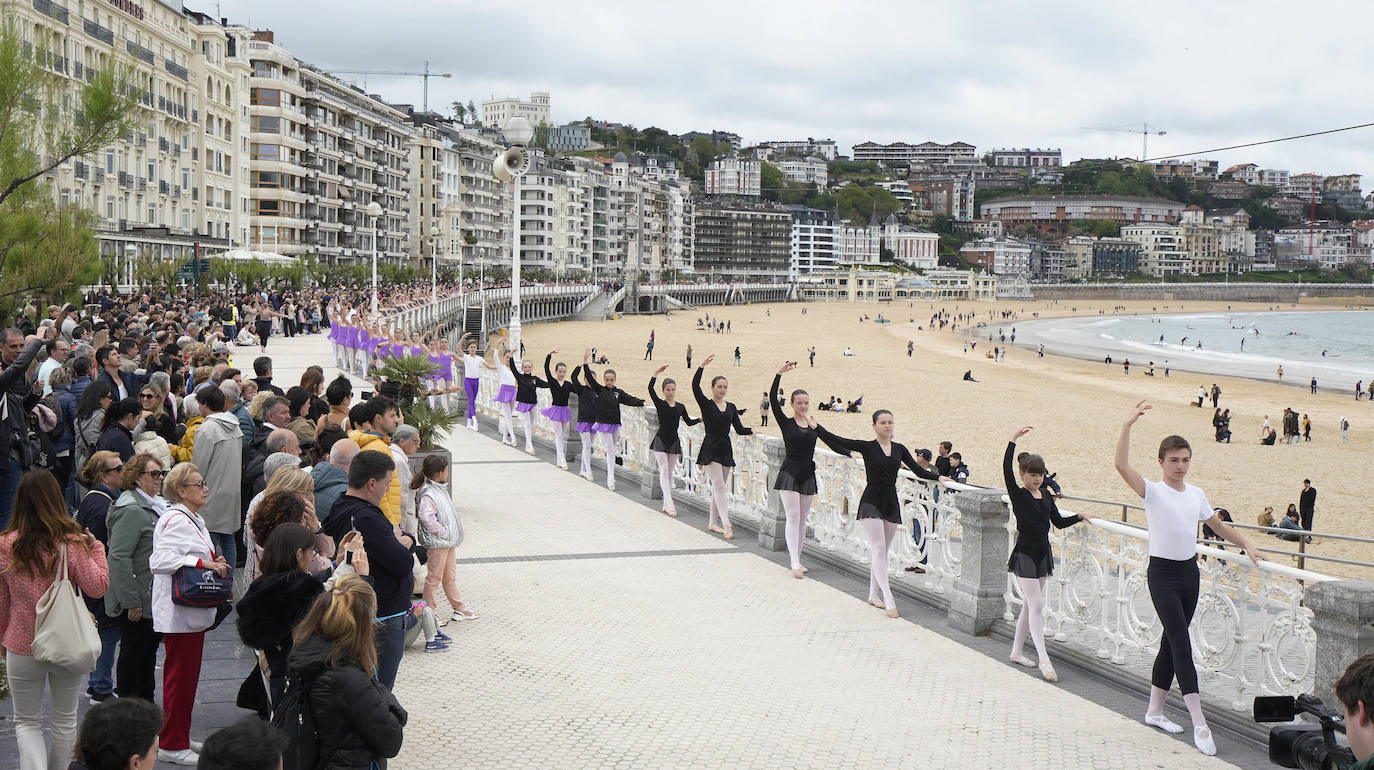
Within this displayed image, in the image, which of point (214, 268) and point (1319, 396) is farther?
point (1319, 396)

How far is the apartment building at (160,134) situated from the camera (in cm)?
4197

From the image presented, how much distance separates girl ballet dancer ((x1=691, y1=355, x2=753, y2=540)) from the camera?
492 inches

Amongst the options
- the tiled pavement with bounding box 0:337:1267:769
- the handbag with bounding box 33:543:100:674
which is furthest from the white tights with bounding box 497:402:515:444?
the handbag with bounding box 33:543:100:674

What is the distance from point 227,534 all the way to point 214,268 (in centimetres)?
4239

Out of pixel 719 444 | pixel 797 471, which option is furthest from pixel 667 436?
Result: pixel 797 471

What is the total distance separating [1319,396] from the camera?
54938 millimetres

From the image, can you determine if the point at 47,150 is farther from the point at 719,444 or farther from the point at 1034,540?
the point at 1034,540

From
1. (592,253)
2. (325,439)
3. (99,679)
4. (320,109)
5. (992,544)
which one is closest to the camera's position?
(99,679)

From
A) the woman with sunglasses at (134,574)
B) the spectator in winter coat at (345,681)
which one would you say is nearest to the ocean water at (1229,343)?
the woman with sunglasses at (134,574)

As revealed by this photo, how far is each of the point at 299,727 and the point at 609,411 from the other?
1117 centimetres

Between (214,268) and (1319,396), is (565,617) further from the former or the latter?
(1319,396)

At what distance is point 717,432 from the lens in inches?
494

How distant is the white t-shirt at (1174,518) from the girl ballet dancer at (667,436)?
7.12 m

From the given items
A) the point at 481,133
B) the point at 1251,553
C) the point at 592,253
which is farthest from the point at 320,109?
the point at 1251,553
